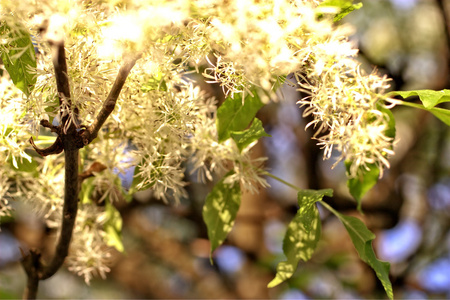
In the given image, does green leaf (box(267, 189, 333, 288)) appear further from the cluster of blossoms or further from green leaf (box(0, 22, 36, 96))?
green leaf (box(0, 22, 36, 96))

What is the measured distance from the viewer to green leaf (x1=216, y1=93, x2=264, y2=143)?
53cm

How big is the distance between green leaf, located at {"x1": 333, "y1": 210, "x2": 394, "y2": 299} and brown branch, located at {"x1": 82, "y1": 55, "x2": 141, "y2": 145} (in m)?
0.30

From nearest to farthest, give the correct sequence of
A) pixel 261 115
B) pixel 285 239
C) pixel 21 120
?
1. pixel 21 120
2. pixel 285 239
3. pixel 261 115

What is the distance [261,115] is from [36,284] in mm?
1283

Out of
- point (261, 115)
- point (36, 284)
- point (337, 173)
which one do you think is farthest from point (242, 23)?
point (337, 173)

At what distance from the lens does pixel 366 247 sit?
511 millimetres

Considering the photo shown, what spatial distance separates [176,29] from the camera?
366 mm

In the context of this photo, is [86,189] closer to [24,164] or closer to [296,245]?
[24,164]

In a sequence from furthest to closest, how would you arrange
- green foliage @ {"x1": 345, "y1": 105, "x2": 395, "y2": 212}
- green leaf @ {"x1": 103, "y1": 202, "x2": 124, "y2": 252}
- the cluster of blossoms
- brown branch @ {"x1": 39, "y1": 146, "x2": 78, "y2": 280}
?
1. green leaf @ {"x1": 103, "y1": 202, "x2": 124, "y2": 252}
2. green foliage @ {"x1": 345, "y1": 105, "x2": 395, "y2": 212}
3. brown branch @ {"x1": 39, "y1": 146, "x2": 78, "y2": 280}
4. the cluster of blossoms

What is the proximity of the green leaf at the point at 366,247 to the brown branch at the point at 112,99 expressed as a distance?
0.97ft

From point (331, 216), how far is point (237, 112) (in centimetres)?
138

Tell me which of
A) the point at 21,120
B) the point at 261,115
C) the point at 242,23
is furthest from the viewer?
the point at 261,115

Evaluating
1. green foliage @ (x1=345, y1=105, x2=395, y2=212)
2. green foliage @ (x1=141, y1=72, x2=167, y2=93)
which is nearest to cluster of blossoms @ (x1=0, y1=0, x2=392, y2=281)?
green foliage @ (x1=141, y1=72, x2=167, y2=93)

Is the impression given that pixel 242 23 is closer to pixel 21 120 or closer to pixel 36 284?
pixel 21 120
